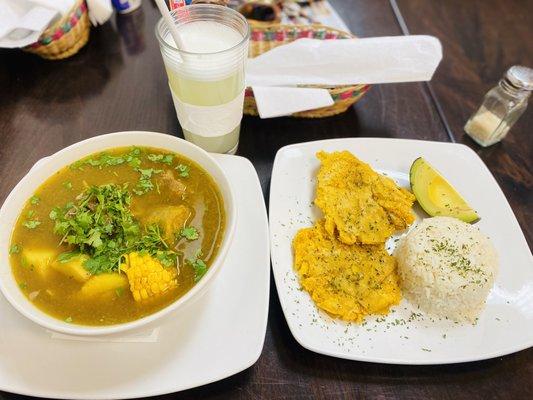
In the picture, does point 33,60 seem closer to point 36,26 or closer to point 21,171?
point 36,26

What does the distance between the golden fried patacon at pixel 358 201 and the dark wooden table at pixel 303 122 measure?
0.30 m

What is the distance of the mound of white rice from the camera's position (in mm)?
1472

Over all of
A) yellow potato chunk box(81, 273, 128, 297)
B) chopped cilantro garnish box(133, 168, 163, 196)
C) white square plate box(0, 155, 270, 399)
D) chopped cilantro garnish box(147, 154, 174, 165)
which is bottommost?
white square plate box(0, 155, 270, 399)

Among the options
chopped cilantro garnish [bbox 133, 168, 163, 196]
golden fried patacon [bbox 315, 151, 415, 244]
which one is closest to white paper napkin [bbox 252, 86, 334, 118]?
golden fried patacon [bbox 315, 151, 415, 244]

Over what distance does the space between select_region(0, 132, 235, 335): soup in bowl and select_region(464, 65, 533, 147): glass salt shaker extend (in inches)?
58.2

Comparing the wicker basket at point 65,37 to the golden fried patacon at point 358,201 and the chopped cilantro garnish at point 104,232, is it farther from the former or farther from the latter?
the golden fried patacon at point 358,201

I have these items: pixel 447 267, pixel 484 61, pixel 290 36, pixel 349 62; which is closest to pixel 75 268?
pixel 447 267

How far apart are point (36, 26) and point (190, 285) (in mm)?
1670

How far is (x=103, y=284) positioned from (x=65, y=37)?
1609 millimetres

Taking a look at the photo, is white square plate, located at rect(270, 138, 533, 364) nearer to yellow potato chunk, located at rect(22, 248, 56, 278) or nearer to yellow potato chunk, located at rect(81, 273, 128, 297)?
yellow potato chunk, located at rect(81, 273, 128, 297)

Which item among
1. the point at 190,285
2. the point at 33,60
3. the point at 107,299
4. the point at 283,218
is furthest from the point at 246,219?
the point at 33,60

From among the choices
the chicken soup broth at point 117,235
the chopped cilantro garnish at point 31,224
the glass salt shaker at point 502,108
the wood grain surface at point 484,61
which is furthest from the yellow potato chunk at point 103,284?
the glass salt shaker at point 502,108

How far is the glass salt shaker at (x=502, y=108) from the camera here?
190 centimetres

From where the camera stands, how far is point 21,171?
179 centimetres
